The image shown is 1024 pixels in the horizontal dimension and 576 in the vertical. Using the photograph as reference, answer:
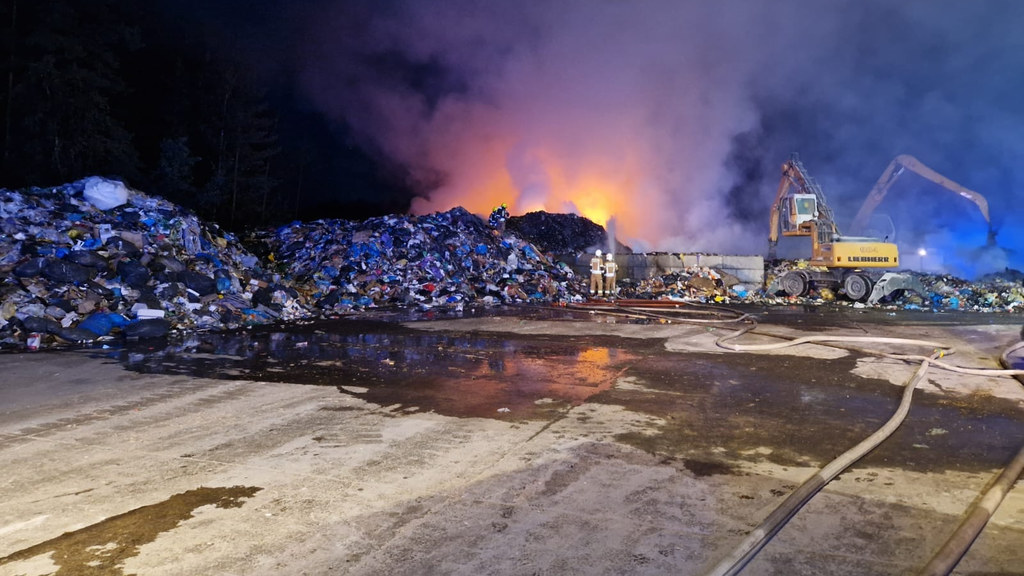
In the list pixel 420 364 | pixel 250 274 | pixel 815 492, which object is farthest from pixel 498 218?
pixel 815 492

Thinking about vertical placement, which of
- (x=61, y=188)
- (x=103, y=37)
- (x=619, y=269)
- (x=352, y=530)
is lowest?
(x=352, y=530)

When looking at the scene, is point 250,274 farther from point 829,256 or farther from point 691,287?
point 829,256

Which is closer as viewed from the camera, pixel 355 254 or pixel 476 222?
pixel 355 254

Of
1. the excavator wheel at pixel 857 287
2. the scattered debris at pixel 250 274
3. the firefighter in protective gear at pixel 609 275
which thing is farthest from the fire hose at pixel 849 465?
the excavator wheel at pixel 857 287

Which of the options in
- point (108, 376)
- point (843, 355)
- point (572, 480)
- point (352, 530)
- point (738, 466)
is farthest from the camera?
point (843, 355)

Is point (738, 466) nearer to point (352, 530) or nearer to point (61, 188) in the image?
point (352, 530)

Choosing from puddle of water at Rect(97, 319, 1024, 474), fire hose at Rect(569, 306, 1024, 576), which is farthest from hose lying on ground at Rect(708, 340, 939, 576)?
puddle of water at Rect(97, 319, 1024, 474)

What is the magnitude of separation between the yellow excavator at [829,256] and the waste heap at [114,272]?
1365 centimetres

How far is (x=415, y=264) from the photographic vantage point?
1600 centimetres

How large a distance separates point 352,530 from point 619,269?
60.4 ft

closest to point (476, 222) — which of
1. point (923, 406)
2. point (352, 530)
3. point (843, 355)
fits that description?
point (843, 355)

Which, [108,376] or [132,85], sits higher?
[132,85]

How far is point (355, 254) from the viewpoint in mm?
16109

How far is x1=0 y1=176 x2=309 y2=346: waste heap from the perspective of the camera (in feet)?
29.7
